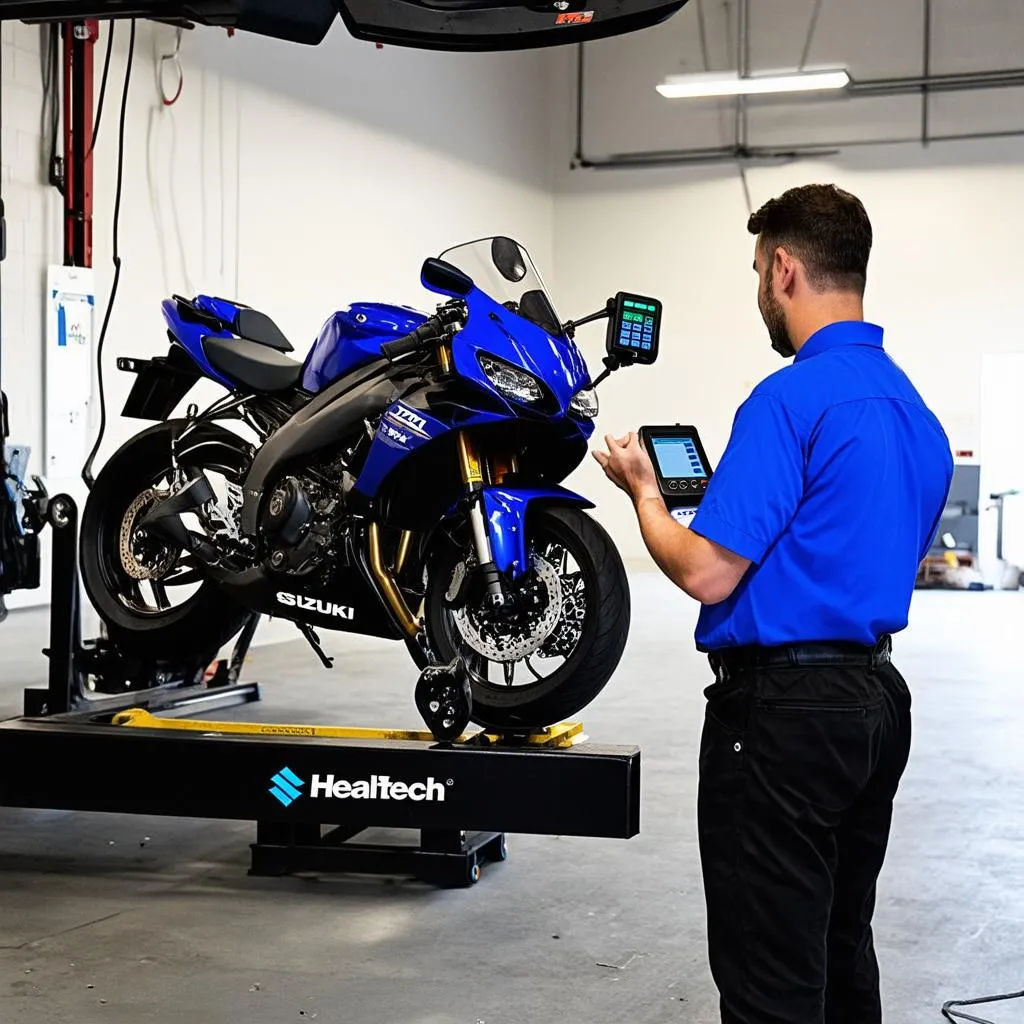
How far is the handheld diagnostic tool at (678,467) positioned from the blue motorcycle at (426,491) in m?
1.28

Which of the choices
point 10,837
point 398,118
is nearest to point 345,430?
point 10,837

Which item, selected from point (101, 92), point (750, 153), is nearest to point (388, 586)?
point (101, 92)

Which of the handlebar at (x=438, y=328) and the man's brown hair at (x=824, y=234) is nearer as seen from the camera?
the man's brown hair at (x=824, y=234)

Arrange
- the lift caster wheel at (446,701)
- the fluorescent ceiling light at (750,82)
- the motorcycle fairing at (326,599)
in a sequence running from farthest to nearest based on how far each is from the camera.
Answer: the fluorescent ceiling light at (750,82) < the motorcycle fairing at (326,599) < the lift caster wheel at (446,701)

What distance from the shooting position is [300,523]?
3.97m

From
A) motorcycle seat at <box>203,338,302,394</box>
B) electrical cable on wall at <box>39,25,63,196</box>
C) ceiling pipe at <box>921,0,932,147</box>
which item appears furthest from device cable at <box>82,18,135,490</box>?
ceiling pipe at <box>921,0,932,147</box>

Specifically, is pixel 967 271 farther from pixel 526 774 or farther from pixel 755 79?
pixel 526 774

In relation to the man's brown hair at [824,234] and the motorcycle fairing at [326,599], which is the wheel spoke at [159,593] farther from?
the man's brown hair at [824,234]

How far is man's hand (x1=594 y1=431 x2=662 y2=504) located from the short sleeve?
20cm

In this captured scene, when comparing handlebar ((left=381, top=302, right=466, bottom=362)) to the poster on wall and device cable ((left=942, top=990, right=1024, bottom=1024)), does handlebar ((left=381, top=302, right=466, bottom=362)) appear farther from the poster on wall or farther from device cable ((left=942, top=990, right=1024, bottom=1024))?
the poster on wall

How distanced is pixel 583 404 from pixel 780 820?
6.54 feet

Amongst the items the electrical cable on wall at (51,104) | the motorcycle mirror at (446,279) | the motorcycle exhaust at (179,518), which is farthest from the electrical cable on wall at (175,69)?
the motorcycle mirror at (446,279)

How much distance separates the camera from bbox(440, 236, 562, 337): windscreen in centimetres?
383

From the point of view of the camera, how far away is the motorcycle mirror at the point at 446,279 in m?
3.63
